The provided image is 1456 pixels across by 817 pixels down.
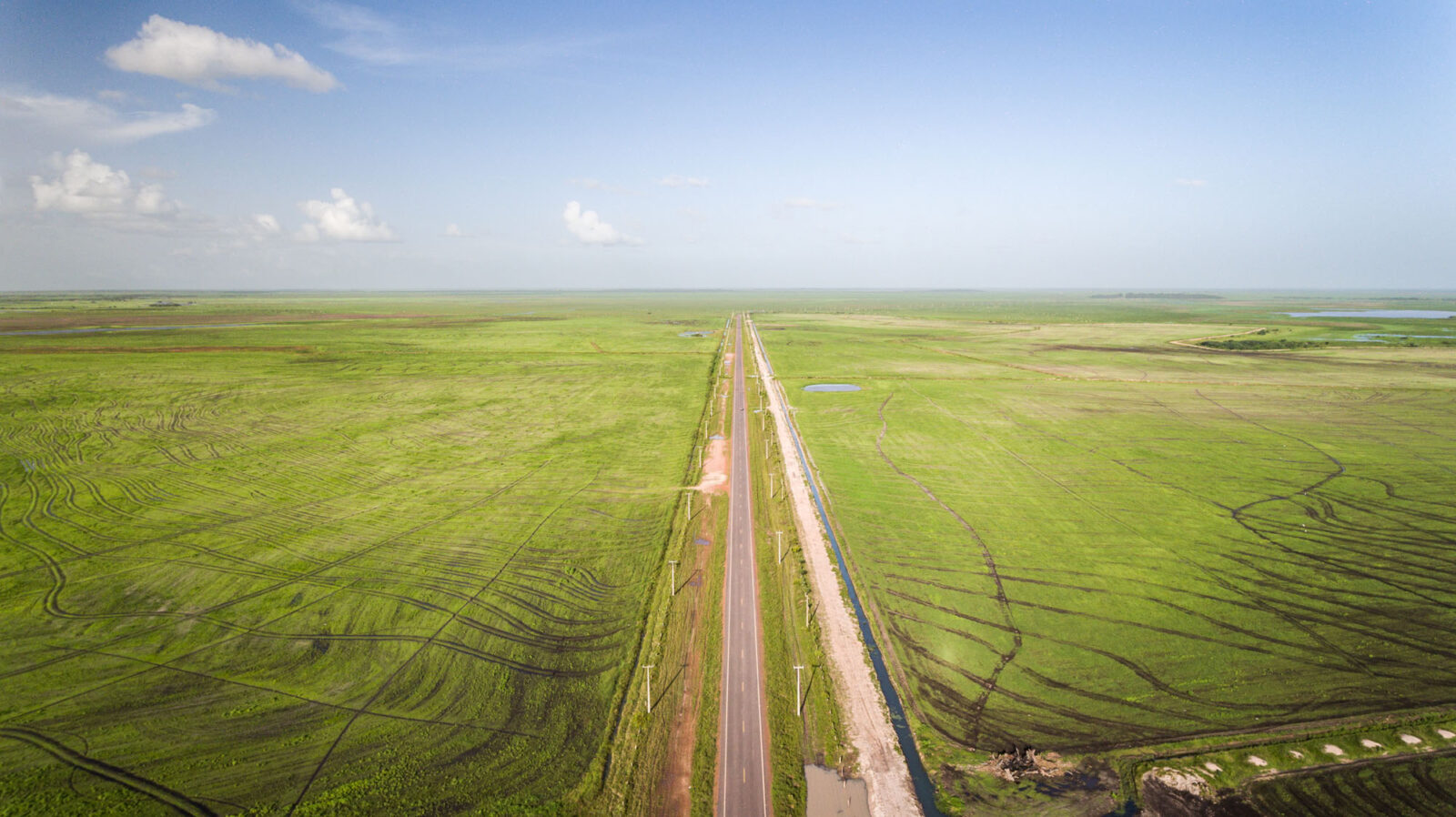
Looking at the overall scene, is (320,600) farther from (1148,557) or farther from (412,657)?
(1148,557)

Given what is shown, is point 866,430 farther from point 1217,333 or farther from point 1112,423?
point 1217,333

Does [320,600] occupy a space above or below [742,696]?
above

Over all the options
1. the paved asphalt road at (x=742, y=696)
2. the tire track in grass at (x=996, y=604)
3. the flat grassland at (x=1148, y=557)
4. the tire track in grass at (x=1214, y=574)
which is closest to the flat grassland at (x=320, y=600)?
the paved asphalt road at (x=742, y=696)

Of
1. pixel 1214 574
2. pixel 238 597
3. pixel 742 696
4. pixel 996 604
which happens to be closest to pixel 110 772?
pixel 238 597

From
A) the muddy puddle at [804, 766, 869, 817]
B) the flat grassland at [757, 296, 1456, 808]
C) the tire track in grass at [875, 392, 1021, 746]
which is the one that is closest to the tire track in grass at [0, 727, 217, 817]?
the muddy puddle at [804, 766, 869, 817]

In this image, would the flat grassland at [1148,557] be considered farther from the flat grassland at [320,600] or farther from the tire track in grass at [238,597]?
the tire track in grass at [238,597]

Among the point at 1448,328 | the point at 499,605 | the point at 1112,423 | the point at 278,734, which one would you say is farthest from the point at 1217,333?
the point at 278,734

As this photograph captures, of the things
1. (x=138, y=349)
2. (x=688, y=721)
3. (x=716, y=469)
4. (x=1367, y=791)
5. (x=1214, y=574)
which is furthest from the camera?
(x=138, y=349)

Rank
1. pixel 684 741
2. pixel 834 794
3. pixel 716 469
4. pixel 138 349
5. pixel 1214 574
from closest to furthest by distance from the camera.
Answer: pixel 834 794 → pixel 684 741 → pixel 1214 574 → pixel 716 469 → pixel 138 349
